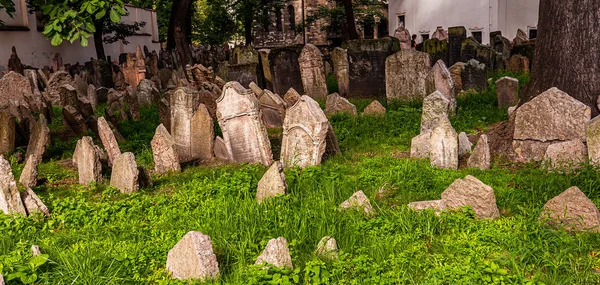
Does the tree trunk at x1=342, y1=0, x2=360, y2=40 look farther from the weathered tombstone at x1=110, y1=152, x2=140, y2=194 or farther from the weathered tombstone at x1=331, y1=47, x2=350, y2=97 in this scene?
the weathered tombstone at x1=110, y1=152, x2=140, y2=194

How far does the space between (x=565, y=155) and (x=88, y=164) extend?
5328 millimetres

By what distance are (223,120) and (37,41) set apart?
19599mm

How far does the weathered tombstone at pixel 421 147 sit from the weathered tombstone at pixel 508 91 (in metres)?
3.68

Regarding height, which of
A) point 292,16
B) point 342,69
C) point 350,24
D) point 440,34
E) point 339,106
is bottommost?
point 339,106

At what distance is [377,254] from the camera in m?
4.84

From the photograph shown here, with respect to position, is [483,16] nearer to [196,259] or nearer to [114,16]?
[114,16]

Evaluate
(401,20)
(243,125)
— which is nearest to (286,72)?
(243,125)

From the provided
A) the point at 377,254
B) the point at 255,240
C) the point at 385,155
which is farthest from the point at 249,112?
the point at 377,254

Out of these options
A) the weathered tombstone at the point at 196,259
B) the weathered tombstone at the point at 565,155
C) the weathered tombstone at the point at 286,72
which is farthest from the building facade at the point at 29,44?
the weathered tombstone at the point at 196,259

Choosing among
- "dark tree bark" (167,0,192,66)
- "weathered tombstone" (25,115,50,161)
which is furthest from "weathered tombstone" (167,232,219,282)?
"dark tree bark" (167,0,192,66)

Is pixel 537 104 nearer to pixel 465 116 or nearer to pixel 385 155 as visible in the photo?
pixel 385 155

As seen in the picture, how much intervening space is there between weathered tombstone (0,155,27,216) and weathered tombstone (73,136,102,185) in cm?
148

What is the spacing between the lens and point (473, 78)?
12820 mm

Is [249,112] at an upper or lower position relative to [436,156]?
upper
